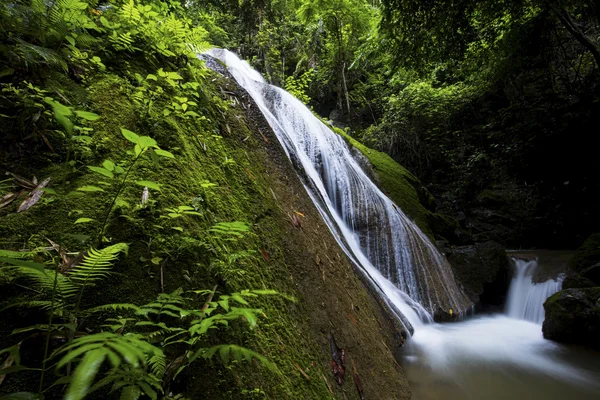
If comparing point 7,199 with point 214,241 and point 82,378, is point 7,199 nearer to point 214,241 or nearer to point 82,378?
point 214,241

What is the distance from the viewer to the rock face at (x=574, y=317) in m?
4.75

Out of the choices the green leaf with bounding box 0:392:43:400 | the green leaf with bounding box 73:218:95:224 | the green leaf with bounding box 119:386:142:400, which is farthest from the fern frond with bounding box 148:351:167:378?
the green leaf with bounding box 73:218:95:224

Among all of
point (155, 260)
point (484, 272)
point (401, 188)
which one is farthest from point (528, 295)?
point (155, 260)

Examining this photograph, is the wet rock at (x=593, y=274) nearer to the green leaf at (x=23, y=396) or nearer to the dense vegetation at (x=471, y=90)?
the dense vegetation at (x=471, y=90)

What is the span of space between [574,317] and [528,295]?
92.5 inches

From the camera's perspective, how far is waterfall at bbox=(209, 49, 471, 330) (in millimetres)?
5523

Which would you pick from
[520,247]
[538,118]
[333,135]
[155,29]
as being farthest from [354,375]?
[520,247]

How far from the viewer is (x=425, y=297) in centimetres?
586

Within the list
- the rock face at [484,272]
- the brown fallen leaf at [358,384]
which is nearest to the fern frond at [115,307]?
the brown fallen leaf at [358,384]

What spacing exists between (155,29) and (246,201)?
2.19 metres

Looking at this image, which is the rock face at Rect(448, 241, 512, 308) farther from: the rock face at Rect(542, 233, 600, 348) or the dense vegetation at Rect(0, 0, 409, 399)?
the dense vegetation at Rect(0, 0, 409, 399)

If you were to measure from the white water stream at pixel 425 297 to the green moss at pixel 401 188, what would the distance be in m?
0.78

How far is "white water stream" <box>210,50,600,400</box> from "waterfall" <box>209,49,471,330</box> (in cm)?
2

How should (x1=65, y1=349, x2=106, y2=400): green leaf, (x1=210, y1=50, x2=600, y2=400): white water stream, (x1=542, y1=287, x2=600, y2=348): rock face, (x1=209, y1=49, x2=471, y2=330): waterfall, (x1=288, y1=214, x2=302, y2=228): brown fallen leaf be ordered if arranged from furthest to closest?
(x1=209, y1=49, x2=471, y2=330): waterfall < (x1=542, y1=287, x2=600, y2=348): rock face < (x1=210, y1=50, x2=600, y2=400): white water stream < (x1=288, y1=214, x2=302, y2=228): brown fallen leaf < (x1=65, y1=349, x2=106, y2=400): green leaf
